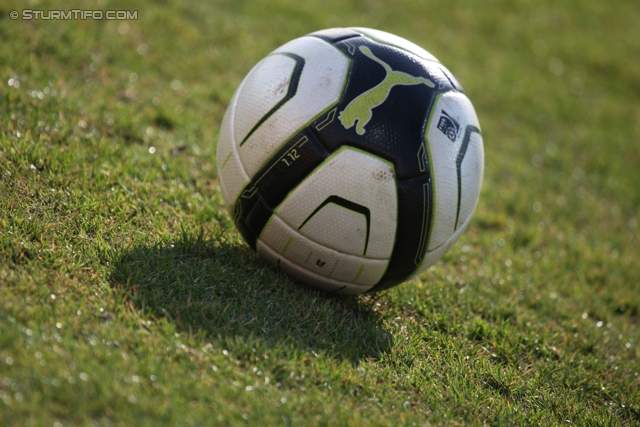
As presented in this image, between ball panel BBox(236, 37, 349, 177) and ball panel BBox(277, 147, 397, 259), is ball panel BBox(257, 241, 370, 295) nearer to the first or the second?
ball panel BBox(277, 147, 397, 259)

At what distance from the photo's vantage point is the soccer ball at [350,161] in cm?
329

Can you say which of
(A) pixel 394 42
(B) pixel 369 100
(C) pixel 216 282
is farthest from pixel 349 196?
(A) pixel 394 42

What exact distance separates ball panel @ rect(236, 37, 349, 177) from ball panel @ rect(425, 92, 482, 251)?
1.84 ft

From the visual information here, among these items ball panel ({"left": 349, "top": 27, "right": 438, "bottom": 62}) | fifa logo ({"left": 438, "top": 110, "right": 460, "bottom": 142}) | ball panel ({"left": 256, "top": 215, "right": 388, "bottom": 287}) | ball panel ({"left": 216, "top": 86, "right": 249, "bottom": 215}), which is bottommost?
ball panel ({"left": 256, "top": 215, "right": 388, "bottom": 287})

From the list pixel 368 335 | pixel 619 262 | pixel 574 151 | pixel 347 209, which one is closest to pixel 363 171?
pixel 347 209

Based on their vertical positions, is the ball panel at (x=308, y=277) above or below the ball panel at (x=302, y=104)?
below

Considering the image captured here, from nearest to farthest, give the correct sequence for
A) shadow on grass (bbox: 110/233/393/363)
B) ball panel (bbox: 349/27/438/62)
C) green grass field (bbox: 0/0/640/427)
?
green grass field (bbox: 0/0/640/427) < shadow on grass (bbox: 110/233/393/363) < ball panel (bbox: 349/27/438/62)

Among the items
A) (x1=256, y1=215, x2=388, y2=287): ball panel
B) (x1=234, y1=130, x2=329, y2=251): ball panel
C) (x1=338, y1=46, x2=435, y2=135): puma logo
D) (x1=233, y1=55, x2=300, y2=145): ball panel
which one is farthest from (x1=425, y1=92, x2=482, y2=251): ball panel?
(x1=233, y1=55, x2=300, y2=145): ball panel

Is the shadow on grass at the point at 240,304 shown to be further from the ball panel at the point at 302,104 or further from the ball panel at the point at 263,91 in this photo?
the ball panel at the point at 263,91

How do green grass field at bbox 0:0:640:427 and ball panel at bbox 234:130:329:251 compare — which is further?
ball panel at bbox 234:130:329:251

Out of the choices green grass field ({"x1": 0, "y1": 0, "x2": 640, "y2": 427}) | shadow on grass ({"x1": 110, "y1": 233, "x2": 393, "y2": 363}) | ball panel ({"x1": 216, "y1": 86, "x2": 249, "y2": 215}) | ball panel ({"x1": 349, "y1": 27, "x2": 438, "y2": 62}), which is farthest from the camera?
ball panel ({"x1": 349, "y1": 27, "x2": 438, "y2": 62})

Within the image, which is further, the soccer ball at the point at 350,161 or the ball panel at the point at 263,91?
the ball panel at the point at 263,91

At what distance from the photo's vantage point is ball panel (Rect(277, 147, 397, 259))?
3277 millimetres

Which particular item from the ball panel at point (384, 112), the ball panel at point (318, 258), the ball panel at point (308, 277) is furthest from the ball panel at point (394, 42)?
the ball panel at point (308, 277)
